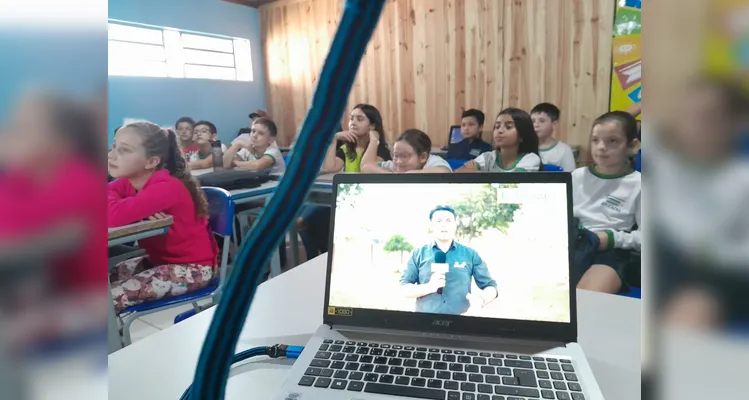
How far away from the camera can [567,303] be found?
640 millimetres

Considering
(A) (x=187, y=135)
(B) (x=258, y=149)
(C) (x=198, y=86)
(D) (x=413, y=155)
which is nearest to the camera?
(D) (x=413, y=155)

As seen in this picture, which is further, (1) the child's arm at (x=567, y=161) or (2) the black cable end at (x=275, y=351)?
(1) the child's arm at (x=567, y=161)

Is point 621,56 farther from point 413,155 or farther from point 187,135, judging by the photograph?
point 187,135

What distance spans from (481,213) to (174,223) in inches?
52.0

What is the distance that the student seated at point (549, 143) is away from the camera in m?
2.87

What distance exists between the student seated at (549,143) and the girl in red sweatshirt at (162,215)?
2.06 metres

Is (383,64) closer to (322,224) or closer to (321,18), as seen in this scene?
(321,18)

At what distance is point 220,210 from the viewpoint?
5.77 ft

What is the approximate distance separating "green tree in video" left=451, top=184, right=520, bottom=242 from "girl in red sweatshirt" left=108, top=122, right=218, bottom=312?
4.15 ft

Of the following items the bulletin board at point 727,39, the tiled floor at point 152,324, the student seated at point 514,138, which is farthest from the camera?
the student seated at point 514,138

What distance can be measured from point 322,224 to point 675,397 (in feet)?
8.20

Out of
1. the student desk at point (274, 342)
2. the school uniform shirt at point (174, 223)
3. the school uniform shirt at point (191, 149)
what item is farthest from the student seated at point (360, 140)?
the student desk at point (274, 342)

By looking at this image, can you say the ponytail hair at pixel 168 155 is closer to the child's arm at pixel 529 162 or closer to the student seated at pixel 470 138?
the child's arm at pixel 529 162

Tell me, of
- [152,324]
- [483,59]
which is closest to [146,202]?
[152,324]
